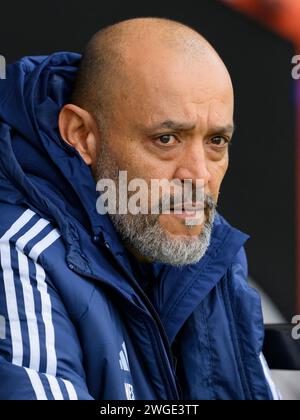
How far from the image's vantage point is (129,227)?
1804 mm

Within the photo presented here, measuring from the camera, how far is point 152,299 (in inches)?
73.3

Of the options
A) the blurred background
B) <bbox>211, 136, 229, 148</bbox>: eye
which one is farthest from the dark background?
<bbox>211, 136, 229, 148</bbox>: eye

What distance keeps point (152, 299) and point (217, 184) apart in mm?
287

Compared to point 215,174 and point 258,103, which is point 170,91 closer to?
point 215,174

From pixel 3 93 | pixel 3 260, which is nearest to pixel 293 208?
pixel 3 93

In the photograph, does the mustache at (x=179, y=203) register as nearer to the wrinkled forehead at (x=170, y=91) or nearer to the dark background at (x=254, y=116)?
the wrinkled forehead at (x=170, y=91)

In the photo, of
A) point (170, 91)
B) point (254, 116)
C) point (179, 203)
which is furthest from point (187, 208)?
point (254, 116)

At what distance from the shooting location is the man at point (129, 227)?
158 centimetres

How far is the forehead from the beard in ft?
0.39

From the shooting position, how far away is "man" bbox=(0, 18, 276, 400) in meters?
1.58

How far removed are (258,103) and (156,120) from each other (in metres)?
0.97

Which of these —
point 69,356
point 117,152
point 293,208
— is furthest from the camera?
point 293,208

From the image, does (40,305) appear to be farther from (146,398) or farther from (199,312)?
(199,312)

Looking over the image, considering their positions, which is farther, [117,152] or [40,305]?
[117,152]
